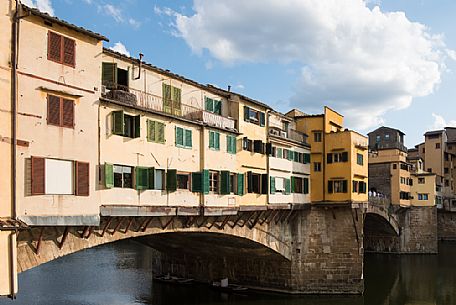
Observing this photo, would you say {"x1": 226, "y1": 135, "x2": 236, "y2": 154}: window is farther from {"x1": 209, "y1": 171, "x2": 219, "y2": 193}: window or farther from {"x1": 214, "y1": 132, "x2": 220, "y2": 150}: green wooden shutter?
{"x1": 209, "y1": 171, "x2": 219, "y2": 193}: window

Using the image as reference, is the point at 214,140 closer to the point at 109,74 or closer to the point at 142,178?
the point at 142,178

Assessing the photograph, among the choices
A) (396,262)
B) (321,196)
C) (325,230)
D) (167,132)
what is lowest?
(396,262)

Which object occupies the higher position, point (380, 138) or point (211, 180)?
point (380, 138)

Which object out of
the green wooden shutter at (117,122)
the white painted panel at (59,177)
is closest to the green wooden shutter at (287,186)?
the green wooden shutter at (117,122)

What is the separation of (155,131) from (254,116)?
11584mm

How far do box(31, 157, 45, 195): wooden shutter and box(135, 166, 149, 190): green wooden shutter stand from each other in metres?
5.75

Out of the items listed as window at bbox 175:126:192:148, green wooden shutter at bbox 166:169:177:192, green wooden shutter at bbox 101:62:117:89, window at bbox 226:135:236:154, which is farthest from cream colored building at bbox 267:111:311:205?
green wooden shutter at bbox 101:62:117:89

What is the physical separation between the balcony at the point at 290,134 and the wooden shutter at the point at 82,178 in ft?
65.6

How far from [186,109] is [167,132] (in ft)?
12.9

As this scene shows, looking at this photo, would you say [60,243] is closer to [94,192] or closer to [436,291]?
[94,192]

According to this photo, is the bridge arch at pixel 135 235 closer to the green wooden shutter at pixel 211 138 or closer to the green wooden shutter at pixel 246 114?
the green wooden shutter at pixel 211 138

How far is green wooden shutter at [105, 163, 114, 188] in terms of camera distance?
67.3 ft

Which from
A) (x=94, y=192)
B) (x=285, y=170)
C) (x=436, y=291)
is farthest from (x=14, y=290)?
(x=436, y=291)

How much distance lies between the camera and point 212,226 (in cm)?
3034
